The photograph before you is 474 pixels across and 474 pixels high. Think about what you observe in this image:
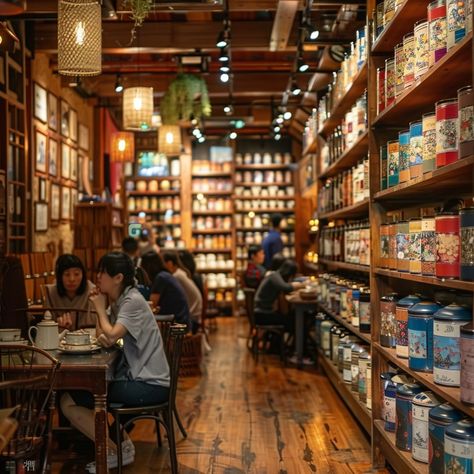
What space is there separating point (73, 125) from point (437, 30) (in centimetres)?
848

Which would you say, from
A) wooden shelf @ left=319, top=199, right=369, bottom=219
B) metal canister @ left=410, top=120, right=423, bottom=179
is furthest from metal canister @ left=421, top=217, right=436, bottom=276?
wooden shelf @ left=319, top=199, right=369, bottom=219

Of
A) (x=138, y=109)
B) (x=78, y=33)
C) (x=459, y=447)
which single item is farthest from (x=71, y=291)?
(x=459, y=447)

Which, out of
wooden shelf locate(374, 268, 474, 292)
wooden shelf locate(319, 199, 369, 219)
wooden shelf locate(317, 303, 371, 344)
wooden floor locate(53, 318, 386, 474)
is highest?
wooden shelf locate(319, 199, 369, 219)

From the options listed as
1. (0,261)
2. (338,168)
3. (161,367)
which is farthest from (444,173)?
(338,168)

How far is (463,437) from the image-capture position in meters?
2.99

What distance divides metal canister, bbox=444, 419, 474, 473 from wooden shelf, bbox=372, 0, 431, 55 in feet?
6.82

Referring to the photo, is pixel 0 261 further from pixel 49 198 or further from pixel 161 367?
pixel 49 198

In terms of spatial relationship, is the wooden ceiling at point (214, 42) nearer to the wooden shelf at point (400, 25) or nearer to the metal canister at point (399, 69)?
the wooden shelf at point (400, 25)

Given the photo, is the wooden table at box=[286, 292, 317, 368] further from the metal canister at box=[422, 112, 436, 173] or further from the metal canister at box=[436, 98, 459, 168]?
the metal canister at box=[436, 98, 459, 168]

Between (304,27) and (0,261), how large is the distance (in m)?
3.36

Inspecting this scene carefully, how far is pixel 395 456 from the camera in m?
4.36

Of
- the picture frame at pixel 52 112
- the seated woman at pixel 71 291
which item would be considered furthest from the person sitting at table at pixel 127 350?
the picture frame at pixel 52 112

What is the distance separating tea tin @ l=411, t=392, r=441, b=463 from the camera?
3.80 meters

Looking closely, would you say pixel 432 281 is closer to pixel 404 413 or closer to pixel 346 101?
pixel 404 413
